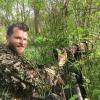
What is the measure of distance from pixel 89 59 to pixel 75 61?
148mm

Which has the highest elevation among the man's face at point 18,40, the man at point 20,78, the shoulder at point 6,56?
the man's face at point 18,40

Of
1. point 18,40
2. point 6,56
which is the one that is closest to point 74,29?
point 18,40

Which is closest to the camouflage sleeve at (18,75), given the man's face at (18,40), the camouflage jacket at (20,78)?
the camouflage jacket at (20,78)

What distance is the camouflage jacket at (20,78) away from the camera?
3145mm

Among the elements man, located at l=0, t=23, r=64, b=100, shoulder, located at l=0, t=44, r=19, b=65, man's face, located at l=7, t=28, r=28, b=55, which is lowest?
man, located at l=0, t=23, r=64, b=100

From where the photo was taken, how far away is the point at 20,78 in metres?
3.15

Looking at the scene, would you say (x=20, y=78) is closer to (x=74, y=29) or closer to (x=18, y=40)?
(x=18, y=40)

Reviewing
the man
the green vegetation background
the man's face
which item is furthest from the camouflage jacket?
the green vegetation background

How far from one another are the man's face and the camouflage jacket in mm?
100

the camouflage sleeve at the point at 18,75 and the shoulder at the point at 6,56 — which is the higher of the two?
the shoulder at the point at 6,56

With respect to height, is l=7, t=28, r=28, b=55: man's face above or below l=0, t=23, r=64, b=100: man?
above

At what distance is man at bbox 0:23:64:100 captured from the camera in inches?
124

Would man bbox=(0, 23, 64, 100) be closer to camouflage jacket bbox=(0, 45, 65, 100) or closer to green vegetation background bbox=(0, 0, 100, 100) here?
camouflage jacket bbox=(0, 45, 65, 100)

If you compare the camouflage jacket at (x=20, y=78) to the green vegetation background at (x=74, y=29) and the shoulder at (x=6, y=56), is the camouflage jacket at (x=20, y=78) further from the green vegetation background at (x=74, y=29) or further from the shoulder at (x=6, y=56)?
the green vegetation background at (x=74, y=29)
